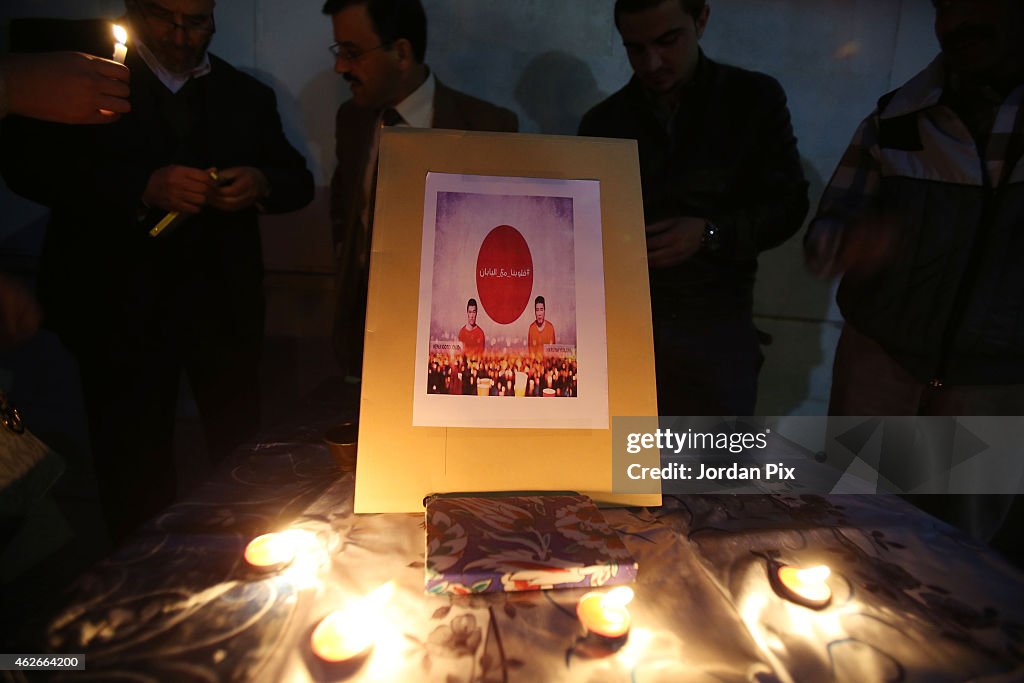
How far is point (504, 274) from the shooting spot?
2.06 feet

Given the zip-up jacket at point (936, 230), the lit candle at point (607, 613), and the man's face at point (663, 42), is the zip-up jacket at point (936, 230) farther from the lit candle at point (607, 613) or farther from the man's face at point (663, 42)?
the lit candle at point (607, 613)

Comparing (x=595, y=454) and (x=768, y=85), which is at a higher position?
(x=768, y=85)

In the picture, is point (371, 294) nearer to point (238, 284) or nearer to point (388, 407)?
point (388, 407)

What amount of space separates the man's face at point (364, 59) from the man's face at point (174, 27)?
11.1 inches

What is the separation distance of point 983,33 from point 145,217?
69.2 inches

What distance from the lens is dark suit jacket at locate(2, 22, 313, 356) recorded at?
1.12 m

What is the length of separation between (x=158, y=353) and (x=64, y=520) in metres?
0.83

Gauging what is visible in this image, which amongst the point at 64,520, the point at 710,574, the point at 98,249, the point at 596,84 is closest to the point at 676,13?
the point at 596,84

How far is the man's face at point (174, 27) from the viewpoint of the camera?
3.66 feet

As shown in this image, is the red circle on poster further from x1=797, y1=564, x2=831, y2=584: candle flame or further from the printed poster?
x1=797, y1=564, x2=831, y2=584: candle flame

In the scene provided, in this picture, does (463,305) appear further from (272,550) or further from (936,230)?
(936,230)

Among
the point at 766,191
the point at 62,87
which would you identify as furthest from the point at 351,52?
the point at 766,191

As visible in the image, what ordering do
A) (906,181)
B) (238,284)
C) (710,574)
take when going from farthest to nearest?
(238,284) → (906,181) → (710,574)

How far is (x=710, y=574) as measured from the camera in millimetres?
524
